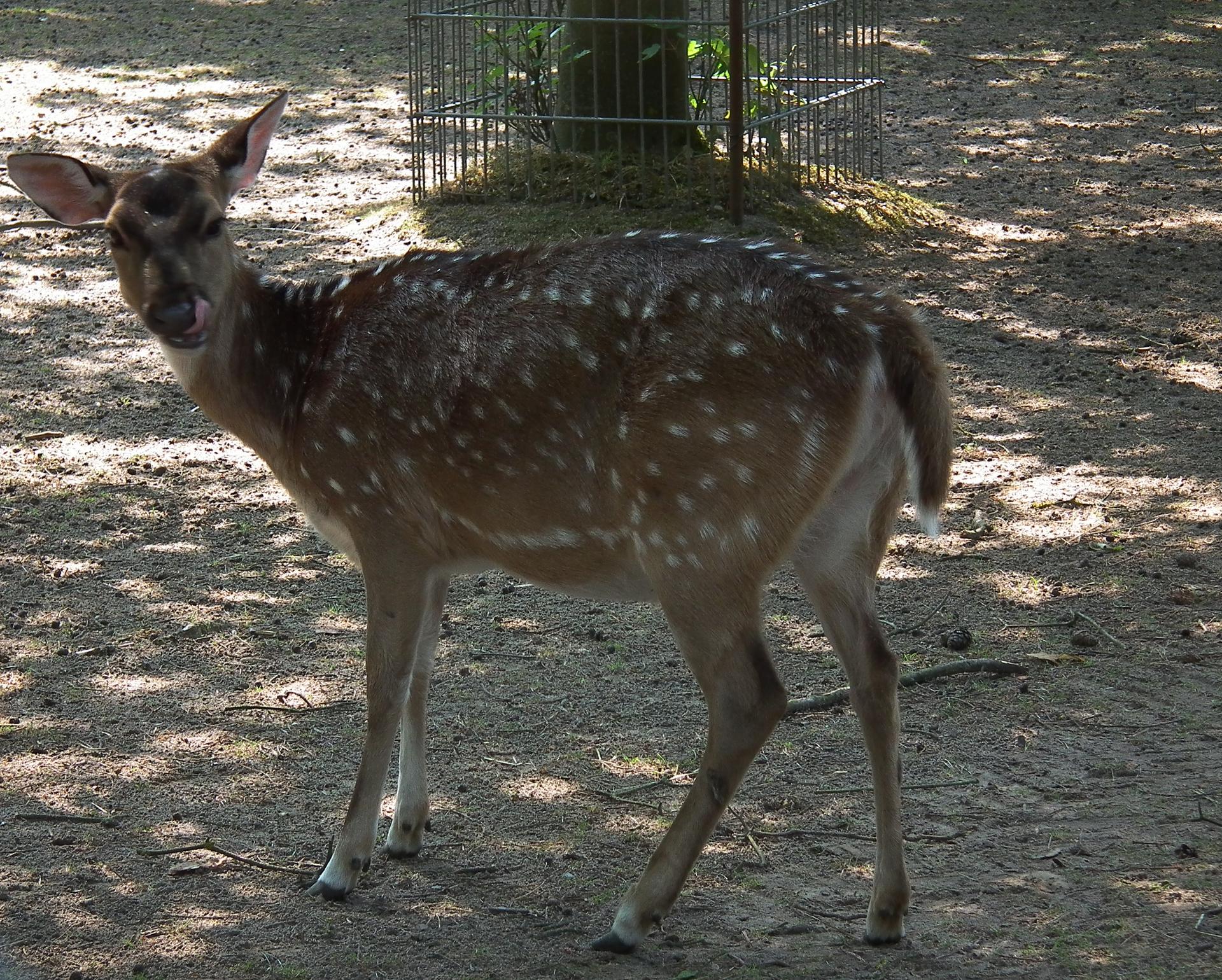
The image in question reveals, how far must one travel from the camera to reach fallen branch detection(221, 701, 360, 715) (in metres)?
4.71

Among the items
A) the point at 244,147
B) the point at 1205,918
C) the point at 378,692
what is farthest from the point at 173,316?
the point at 1205,918

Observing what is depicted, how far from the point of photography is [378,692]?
3.89m

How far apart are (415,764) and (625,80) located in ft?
19.3

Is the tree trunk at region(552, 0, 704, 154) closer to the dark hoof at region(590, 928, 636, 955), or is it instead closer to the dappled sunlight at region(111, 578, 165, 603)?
the dappled sunlight at region(111, 578, 165, 603)

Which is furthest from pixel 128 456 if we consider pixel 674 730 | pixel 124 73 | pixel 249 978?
pixel 124 73

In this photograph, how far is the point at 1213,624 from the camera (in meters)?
5.04

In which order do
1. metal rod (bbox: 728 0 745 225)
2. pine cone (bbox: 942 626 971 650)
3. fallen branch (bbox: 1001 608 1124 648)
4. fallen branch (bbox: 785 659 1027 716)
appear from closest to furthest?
fallen branch (bbox: 785 659 1027 716), pine cone (bbox: 942 626 971 650), fallen branch (bbox: 1001 608 1124 648), metal rod (bbox: 728 0 745 225)

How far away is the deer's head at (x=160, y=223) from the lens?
396 cm

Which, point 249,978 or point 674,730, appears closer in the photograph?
point 249,978

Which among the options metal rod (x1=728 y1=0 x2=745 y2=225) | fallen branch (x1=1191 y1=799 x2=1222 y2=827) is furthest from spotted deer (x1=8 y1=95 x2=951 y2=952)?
metal rod (x1=728 y1=0 x2=745 y2=225)

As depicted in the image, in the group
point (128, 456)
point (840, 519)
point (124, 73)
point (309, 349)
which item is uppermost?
point (124, 73)

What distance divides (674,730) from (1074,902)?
1.35 meters

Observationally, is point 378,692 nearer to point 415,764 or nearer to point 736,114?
point 415,764

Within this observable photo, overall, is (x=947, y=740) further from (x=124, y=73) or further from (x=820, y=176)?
(x=124, y=73)
